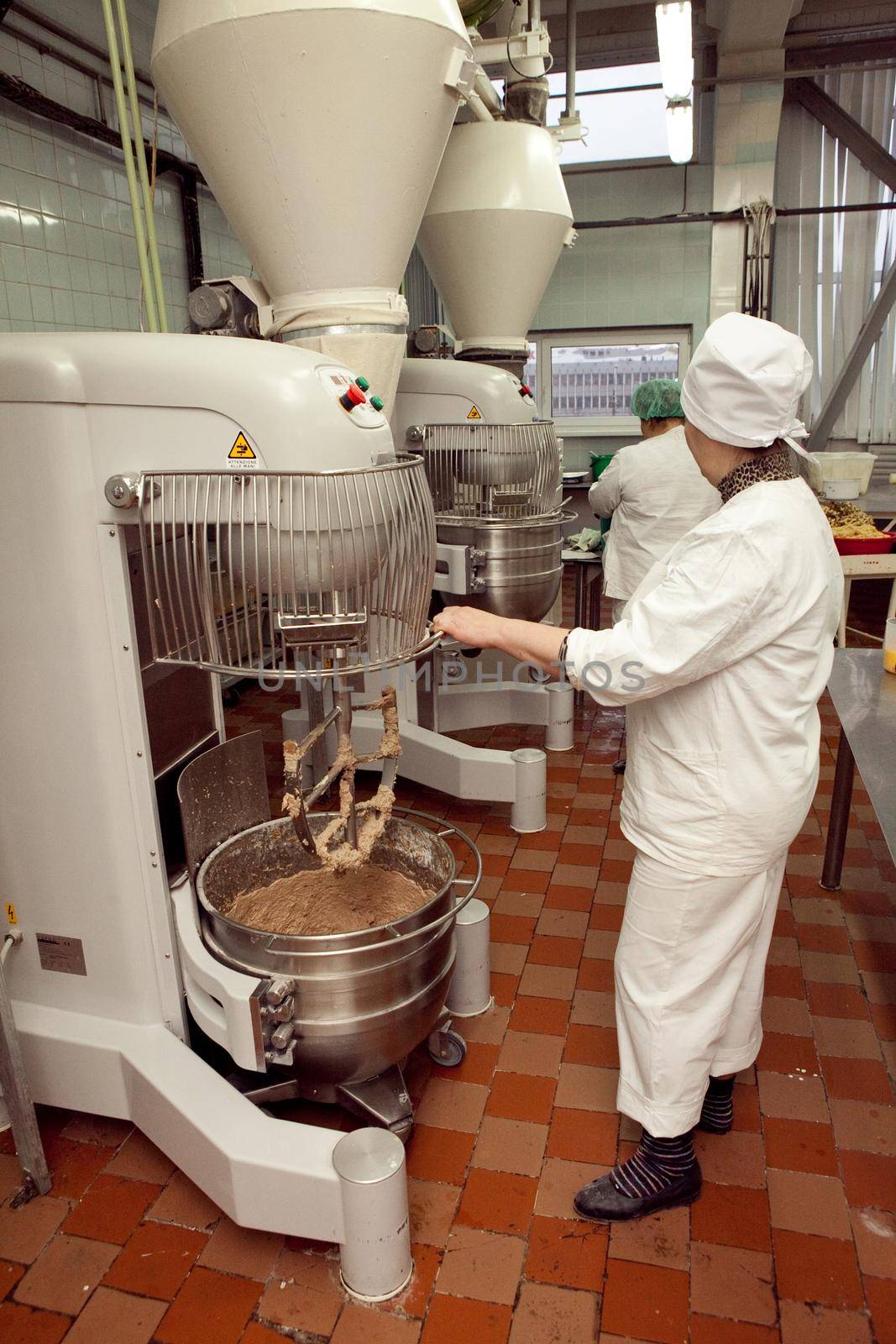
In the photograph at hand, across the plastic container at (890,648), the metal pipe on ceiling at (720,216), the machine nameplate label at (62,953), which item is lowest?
the machine nameplate label at (62,953)

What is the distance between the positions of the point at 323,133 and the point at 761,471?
0.93 meters

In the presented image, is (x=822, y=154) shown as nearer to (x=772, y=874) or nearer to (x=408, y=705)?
(x=408, y=705)

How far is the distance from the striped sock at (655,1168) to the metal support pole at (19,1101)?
984 mm

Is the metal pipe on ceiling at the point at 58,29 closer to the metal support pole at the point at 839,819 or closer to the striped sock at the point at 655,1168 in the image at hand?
the metal support pole at the point at 839,819

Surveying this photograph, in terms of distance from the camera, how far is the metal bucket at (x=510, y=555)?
2768 millimetres

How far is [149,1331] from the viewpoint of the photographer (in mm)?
1369

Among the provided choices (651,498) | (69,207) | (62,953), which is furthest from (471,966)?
(69,207)

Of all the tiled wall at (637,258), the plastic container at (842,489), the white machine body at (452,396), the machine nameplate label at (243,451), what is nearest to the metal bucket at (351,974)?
the machine nameplate label at (243,451)

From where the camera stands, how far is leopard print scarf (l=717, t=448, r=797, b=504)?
1368mm

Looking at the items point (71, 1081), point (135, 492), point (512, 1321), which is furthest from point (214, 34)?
point (512, 1321)

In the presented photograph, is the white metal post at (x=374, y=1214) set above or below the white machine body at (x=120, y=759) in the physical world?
below

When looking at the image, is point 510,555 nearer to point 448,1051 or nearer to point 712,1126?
point 448,1051

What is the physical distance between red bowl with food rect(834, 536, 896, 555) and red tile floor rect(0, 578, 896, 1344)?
2.78m

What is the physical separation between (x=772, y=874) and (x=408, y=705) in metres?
1.80
